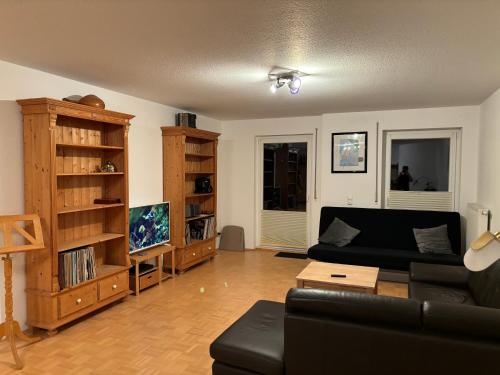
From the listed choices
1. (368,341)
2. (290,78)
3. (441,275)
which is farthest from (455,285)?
(290,78)

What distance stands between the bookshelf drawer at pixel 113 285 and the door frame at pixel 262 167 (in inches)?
118

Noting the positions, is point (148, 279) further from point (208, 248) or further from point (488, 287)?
point (488, 287)

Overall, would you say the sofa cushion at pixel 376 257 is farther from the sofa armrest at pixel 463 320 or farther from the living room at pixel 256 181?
the sofa armrest at pixel 463 320

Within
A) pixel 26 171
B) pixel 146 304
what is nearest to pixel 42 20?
pixel 26 171

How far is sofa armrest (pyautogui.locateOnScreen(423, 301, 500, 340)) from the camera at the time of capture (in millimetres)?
1678

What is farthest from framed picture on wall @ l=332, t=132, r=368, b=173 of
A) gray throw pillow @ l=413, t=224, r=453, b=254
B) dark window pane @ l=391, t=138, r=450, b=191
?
gray throw pillow @ l=413, t=224, r=453, b=254

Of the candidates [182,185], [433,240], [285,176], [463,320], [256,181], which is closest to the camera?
[463,320]

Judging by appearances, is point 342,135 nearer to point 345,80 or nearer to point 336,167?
point 336,167

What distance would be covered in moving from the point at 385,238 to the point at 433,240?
0.59 metres

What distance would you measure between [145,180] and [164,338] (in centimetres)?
218

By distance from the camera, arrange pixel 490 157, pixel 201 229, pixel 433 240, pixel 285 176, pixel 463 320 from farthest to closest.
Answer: pixel 285 176 → pixel 201 229 → pixel 433 240 → pixel 490 157 → pixel 463 320

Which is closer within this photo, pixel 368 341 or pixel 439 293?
pixel 368 341

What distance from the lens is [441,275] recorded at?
3.35 m

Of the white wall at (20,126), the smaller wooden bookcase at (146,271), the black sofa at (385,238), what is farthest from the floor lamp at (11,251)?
the black sofa at (385,238)
